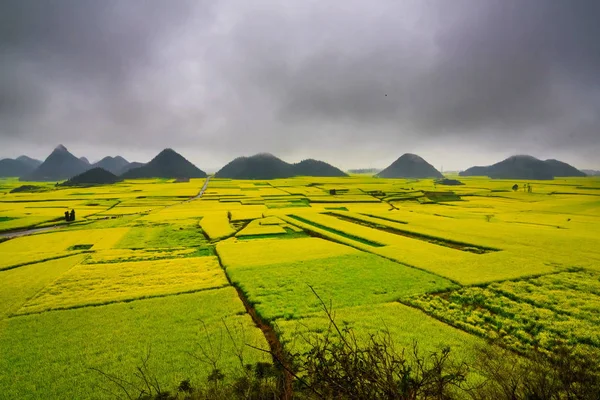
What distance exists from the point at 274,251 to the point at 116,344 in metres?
15.8

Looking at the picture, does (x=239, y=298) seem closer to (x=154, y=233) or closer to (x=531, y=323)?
(x=531, y=323)

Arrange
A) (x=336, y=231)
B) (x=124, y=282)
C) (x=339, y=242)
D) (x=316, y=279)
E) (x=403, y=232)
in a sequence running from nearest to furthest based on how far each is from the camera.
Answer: (x=316, y=279) < (x=124, y=282) < (x=339, y=242) < (x=403, y=232) < (x=336, y=231)

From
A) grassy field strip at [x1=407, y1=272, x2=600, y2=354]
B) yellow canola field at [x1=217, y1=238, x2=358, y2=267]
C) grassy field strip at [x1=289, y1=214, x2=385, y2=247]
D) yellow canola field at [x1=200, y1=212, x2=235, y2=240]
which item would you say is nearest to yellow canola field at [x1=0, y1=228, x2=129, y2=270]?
yellow canola field at [x1=200, y1=212, x2=235, y2=240]

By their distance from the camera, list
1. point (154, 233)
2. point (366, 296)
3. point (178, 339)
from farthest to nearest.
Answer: point (154, 233) → point (366, 296) → point (178, 339)

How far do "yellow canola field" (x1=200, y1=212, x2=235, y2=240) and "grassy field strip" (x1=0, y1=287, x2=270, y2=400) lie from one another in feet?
63.6

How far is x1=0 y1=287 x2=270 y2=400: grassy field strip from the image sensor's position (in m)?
10.3

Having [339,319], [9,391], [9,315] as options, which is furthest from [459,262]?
[9,315]

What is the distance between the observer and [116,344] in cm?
1246

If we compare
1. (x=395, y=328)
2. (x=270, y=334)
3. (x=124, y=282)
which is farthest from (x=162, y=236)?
(x=395, y=328)

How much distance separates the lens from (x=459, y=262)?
23.0 m

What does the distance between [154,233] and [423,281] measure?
3117 cm

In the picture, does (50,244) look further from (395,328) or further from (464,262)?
(464,262)

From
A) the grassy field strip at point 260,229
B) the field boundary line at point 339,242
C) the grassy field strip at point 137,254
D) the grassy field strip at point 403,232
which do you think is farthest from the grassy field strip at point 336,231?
the grassy field strip at point 137,254

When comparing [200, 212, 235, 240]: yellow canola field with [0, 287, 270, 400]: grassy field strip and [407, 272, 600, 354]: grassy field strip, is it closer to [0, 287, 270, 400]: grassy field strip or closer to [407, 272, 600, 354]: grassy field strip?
[0, 287, 270, 400]: grassy field strip
